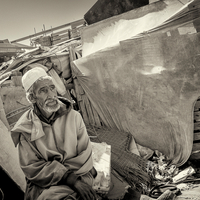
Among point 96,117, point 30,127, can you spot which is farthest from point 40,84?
point 96,117

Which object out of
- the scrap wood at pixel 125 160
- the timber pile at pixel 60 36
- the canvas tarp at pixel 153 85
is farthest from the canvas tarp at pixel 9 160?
the timber pile at pixel 60 36

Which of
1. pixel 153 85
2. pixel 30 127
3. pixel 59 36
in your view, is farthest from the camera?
pixel 59 36

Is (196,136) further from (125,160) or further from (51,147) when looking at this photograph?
(51,147)

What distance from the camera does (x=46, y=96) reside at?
6.42 feet

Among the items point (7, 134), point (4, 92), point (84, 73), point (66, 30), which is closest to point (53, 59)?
point (84, 73)

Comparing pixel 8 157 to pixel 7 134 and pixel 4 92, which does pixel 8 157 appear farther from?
pixel 4 92

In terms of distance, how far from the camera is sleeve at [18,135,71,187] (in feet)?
5.67

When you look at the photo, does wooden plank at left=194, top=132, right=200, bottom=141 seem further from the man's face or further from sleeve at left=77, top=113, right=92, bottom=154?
the man's face

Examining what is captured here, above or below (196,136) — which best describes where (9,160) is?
above

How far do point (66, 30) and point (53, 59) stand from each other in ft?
20.0

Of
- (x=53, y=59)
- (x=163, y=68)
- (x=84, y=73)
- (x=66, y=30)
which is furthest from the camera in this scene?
(x=66, y=30)

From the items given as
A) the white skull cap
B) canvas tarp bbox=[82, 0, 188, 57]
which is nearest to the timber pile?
canvas tarp bbox=[82, 0, 188, 57]

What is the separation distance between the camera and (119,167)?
357 centimetres

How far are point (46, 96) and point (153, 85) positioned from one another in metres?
2.40
